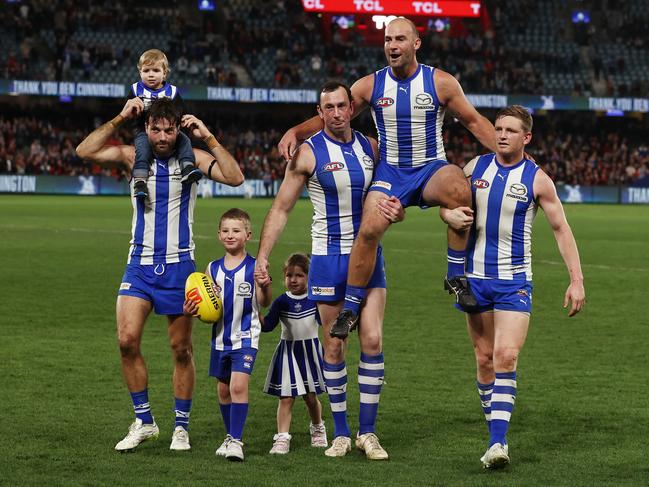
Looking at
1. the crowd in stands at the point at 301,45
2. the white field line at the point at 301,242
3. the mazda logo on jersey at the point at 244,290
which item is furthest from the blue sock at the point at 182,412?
the crowd in stands at the point at 301,45

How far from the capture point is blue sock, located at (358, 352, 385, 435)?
22.6 ft

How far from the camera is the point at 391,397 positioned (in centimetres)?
875

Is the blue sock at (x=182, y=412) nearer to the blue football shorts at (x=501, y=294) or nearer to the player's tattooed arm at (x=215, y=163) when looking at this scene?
the player's tattooed arm at (x=215, y=163)

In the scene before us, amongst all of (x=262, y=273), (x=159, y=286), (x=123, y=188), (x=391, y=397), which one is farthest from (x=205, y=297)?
(x=123, y=188)

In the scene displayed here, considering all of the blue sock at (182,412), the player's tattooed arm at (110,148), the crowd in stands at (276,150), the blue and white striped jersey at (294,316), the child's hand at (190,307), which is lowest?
the blue sock at (182,412)

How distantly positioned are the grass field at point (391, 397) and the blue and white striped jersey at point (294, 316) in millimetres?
703

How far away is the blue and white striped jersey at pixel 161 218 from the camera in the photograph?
23.5ft

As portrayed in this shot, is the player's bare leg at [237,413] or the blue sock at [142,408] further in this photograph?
the blue sock at [142,408]

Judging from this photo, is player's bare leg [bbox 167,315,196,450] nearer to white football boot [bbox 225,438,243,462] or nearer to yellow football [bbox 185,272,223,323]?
yellow football [bbox 185,272,223,323]

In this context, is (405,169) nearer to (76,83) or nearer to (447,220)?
(447,220)

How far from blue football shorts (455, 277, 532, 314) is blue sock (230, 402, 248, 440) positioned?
62.2 inches

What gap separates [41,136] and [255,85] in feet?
30.9

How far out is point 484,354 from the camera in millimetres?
7051

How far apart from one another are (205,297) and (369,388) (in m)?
1.17
